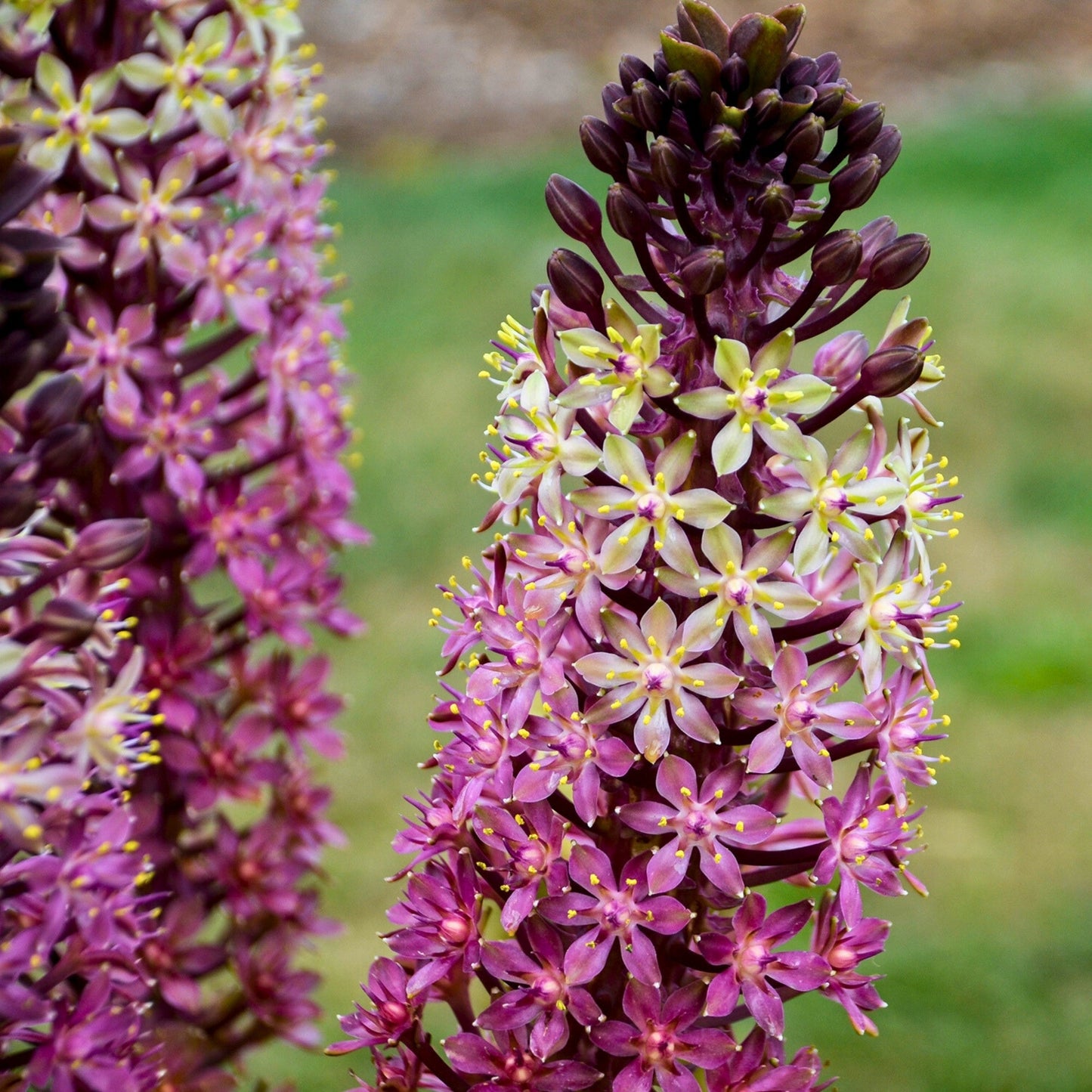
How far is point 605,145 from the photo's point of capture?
1136 mm

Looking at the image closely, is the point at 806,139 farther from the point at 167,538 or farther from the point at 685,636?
the point at 167,538

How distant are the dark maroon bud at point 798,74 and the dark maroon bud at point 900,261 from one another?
14cm

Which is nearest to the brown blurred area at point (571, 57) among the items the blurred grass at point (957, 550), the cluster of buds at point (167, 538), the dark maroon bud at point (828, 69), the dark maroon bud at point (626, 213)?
the blurred grass at point (957, 550)

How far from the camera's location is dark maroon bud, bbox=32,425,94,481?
1066mm

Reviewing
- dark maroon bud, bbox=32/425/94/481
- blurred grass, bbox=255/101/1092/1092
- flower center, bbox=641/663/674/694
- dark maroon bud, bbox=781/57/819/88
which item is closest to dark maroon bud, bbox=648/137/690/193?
dark maroon bud, bbox=781/57/819/88

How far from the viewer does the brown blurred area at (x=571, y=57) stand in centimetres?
866

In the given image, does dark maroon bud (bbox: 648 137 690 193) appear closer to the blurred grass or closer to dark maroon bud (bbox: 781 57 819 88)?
A: dark maroon bud (bbox: 781 57 819 88)

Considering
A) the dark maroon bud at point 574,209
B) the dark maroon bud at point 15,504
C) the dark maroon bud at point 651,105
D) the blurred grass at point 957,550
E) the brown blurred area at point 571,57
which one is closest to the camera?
the dark maroon bud at point 15,504

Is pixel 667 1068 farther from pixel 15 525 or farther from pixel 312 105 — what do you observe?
pixel 312 105

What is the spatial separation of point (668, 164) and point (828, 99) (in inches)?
5.7

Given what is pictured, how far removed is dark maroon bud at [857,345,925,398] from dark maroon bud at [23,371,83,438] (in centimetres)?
60

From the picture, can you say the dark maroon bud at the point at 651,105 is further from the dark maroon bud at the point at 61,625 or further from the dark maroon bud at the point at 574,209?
the dark maroon bud at the point at 61,625

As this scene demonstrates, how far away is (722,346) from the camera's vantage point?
105 cm

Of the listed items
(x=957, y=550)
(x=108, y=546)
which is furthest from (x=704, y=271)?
(x=957, y=550)
